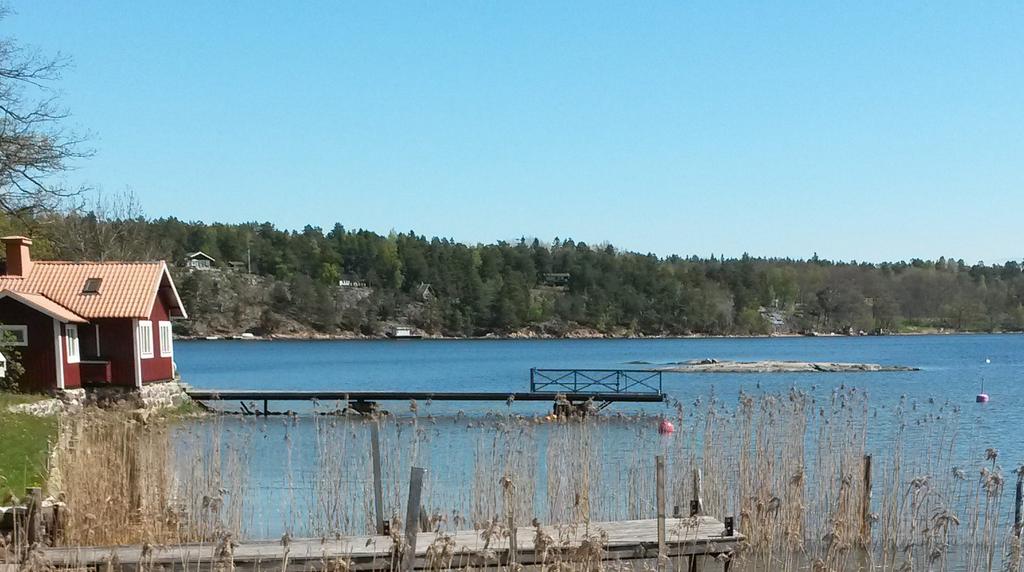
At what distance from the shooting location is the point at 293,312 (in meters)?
140

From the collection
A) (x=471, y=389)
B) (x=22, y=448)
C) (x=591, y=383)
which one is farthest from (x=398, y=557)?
(x=471, y=389)

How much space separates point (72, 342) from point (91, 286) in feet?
6.44

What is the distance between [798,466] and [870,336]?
139 metres

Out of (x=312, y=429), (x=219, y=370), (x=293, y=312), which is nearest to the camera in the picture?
(x=312, y=429)

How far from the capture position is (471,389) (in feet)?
167

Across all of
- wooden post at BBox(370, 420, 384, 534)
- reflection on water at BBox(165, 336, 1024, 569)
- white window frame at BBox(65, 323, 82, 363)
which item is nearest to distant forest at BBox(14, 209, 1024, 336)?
reflection on water at BBox(165, 336, 1024, 569)

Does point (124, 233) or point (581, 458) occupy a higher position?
point (124, 233)

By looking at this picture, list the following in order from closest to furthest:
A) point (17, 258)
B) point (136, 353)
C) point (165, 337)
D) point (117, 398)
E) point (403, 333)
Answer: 1. point (117, 398)
2. point (136, 353)
3. point (17, 258)
4. point (165, 337)
5. point (403, 333)

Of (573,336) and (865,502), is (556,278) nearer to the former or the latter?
(573,336)

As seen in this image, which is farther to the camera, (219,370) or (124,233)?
(219,370)

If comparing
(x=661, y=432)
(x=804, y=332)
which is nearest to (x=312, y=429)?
(x=661, y=432)

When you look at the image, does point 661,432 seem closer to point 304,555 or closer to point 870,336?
point 304,555

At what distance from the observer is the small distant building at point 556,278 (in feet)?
500

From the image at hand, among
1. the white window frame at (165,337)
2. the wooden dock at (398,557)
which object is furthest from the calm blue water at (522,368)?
the wooden dock at (398,557)
